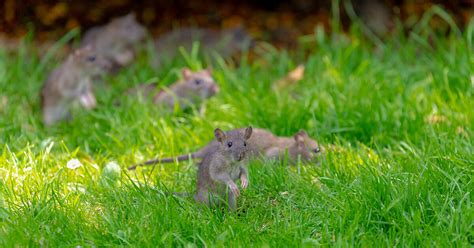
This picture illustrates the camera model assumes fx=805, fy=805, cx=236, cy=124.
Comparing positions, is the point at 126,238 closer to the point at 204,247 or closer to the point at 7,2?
the point at 204,247

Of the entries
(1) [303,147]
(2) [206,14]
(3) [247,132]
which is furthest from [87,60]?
(3) [247,132]

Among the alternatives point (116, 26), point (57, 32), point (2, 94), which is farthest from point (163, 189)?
point (57, 32)

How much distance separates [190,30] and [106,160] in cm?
282

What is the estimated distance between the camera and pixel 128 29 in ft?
25.3

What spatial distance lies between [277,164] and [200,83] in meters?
1.67

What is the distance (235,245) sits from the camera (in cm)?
384

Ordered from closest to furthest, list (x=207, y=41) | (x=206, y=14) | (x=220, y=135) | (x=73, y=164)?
(x=220, y=135)
(x=73, y=164)
(x=207, y=41)
(x=206, y=14)

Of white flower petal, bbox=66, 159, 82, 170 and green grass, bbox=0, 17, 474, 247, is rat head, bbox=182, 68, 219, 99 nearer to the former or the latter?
green grass, bbox=0, 17, 474, 247

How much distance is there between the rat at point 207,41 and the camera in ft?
25.2

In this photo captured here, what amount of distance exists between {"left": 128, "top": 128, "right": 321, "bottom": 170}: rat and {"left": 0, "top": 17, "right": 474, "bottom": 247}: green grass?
0.38ft

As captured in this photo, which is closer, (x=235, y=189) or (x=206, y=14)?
(x=235, y=189)

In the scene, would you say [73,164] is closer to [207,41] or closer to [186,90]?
[186,90]

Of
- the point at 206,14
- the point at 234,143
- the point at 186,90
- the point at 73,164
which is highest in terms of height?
the point at 234,143

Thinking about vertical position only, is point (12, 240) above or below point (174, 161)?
above
